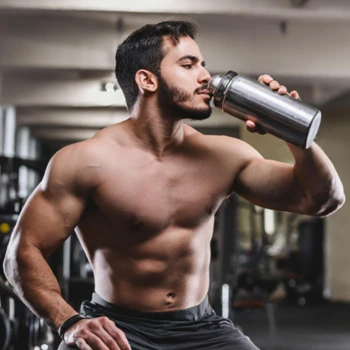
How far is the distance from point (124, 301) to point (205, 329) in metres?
0.21

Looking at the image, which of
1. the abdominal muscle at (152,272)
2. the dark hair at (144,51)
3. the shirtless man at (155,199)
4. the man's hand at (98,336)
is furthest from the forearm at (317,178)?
the man's hand at (98,336)

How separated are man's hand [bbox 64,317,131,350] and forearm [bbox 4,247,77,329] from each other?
14 centimetres

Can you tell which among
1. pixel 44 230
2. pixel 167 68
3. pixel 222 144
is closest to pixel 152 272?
pixel 44 230

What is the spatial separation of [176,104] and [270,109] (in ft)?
0.98

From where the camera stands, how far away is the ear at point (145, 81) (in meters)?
1.93

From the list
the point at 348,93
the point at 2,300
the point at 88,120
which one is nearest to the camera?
the point at 2,300

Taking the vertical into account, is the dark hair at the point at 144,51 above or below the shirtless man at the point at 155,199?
above

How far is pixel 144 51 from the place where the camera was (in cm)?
196

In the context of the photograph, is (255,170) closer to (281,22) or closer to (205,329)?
(205,329)

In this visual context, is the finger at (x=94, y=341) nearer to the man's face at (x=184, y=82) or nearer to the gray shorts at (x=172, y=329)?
the gray shorts at (x=172, y=329)

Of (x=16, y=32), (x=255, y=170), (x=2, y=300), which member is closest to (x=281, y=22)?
(x=16, y=32)

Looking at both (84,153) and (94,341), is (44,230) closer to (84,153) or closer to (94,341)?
(84,153)

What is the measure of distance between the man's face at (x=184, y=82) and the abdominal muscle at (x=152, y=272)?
1.00 feet

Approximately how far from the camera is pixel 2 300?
4.14 m
